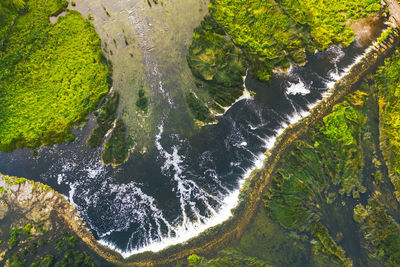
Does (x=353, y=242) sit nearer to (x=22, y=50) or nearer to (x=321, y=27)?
(x=321, y=27)

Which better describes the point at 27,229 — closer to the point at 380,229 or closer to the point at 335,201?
the point at 335,201

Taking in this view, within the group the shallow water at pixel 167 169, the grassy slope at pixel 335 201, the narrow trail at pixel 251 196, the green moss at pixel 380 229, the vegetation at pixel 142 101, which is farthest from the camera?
the vegetation at pixel 142 101

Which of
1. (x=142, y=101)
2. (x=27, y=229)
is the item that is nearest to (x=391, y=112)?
(x=142, y=101)

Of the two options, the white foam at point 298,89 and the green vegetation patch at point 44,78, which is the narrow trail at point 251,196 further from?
the green vegetation patch at point 44,78

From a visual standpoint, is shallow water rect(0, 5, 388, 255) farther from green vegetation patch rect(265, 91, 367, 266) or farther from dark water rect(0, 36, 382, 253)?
green vegetation patch rect(265, 91, 367, 266)

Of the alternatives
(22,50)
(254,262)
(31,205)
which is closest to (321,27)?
(254,262)

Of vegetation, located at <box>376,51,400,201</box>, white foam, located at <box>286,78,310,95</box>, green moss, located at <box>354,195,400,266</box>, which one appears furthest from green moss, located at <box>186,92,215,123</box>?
vegetation, located at <box>376,51,400,201</box>

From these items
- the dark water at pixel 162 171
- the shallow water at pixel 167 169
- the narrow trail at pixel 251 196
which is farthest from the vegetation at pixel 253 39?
the narrow trail at pixel 251 196
